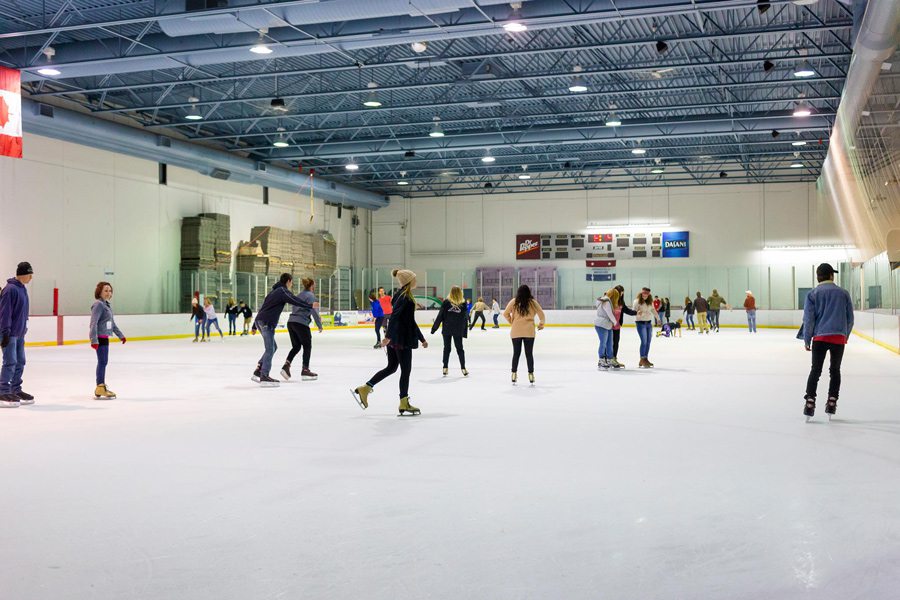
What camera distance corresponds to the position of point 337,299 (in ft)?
138

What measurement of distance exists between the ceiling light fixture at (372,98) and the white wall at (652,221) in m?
18.7

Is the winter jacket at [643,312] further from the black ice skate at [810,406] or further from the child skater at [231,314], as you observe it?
the child skater at [231,314]

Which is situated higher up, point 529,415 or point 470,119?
point 470,119

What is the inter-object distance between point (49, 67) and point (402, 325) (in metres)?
15.3

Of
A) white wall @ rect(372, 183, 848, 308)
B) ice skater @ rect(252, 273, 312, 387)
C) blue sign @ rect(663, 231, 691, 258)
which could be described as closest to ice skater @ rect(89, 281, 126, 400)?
ice skater @ rect(252, 273, 312, 387)

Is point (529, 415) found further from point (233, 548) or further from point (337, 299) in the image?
point (337, 299)

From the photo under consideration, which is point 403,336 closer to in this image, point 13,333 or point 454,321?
point 13,333

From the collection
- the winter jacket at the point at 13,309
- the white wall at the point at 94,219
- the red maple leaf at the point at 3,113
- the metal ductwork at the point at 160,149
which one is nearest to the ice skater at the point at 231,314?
the white wall at the point at 94,219

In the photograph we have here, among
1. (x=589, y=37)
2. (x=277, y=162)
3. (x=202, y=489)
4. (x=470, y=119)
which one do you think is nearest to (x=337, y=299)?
(x=277, y=162)

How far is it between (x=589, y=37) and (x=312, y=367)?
11124mm

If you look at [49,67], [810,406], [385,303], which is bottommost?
[810,406]

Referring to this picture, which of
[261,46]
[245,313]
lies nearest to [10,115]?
[261,46]

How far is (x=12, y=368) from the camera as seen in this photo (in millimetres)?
11000

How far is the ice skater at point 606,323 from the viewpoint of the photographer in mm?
15383
